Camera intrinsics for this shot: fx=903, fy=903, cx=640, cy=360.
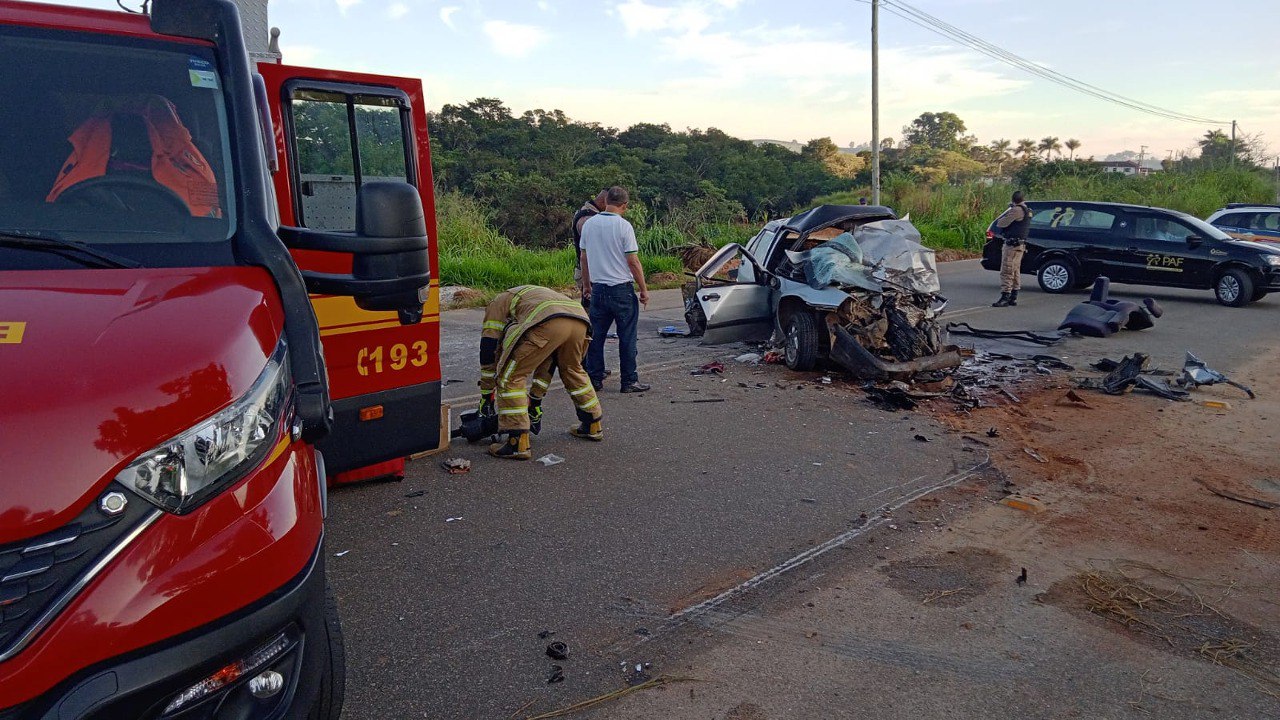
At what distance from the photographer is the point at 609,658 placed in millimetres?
3561

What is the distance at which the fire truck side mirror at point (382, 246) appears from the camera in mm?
2855

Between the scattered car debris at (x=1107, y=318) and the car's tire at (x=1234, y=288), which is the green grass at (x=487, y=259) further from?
the car's tire at (x=1234, y=288)

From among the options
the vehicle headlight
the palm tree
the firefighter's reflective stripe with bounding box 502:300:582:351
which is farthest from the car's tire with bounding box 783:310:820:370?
the palm tree

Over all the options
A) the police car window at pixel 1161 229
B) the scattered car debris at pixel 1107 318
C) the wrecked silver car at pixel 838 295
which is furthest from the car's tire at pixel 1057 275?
the wrecked silver car at pixel 838 295

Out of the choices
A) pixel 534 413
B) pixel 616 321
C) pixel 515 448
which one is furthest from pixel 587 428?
pixel 616 321

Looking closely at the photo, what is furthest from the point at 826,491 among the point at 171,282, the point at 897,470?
the point at 171,282

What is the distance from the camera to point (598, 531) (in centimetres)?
493

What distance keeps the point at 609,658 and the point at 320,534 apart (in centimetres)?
149

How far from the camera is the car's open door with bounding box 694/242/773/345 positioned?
1025 cm

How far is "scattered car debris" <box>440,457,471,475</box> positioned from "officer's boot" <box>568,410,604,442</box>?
103cm

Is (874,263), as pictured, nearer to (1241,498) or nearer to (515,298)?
(1241,498)

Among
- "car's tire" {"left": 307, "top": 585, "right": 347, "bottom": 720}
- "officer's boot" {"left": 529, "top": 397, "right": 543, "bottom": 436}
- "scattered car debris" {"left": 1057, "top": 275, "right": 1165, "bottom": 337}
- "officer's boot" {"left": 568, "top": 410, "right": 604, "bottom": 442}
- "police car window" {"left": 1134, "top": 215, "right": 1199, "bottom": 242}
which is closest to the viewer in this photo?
"car's tire" {"left": 307, "top": 585, "right": 347, "bottom": 720}

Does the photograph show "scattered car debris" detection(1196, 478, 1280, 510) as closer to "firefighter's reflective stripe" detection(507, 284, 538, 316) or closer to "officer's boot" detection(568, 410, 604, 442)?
"officer's boot" detection(568, 410, 604, 442)

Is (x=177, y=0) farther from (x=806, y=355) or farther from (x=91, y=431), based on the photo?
(x=806, y=355)
